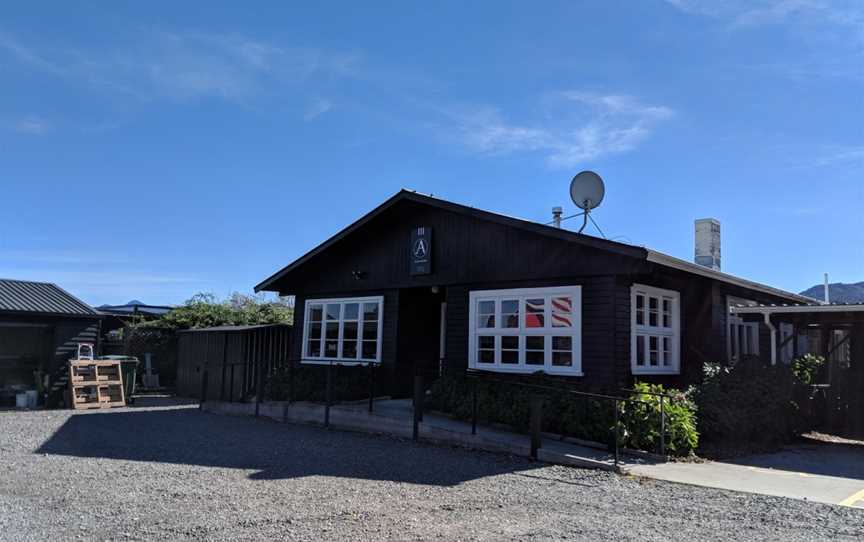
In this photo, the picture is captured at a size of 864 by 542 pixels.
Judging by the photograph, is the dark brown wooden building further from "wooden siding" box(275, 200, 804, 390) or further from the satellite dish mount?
the satellite dish mount

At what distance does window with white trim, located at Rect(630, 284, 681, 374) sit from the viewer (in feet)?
36.5

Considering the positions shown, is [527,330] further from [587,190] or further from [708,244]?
[708,244]

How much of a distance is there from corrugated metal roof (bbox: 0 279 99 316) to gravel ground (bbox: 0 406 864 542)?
7485 mm

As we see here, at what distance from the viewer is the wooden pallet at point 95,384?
16250mm

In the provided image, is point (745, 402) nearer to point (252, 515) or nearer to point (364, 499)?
point (364, 499)

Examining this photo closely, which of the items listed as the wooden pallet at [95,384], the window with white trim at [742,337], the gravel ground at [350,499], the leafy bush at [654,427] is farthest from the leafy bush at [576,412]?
the wooden pallet at [95,384]

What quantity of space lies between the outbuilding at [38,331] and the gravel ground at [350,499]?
24.5ft

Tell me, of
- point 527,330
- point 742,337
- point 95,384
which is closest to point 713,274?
point 527,330

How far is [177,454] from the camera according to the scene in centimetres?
927

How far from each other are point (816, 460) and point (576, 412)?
3370 mm

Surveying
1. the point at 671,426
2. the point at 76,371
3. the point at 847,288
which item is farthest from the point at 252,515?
the point at 847,288

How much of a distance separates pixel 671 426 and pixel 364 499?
4660 mm

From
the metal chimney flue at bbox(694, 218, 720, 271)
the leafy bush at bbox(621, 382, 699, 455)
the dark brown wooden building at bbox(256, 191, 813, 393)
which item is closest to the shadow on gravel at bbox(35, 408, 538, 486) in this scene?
the leafy bush at bbox(621, 382, 699, 455)

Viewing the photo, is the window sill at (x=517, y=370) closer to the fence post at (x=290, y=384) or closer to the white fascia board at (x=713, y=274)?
the white fascia board at (x=713, y=274)
